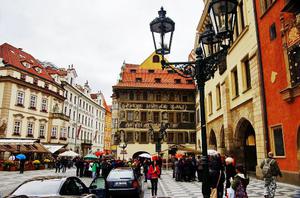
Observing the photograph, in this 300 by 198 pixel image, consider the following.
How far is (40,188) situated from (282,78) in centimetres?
1246

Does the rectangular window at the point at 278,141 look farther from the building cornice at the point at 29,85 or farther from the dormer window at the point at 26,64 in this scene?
the dormer window at the point at 26,64

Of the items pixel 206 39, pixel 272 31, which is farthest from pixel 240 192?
pixel 272 31

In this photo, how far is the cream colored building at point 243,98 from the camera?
16.8 m

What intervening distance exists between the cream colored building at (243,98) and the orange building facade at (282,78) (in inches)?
36.5

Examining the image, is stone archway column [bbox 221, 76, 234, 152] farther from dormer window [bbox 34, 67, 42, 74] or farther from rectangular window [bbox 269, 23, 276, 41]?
dormer window [bbox 34, 67, 42, 74]

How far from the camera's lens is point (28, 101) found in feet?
137

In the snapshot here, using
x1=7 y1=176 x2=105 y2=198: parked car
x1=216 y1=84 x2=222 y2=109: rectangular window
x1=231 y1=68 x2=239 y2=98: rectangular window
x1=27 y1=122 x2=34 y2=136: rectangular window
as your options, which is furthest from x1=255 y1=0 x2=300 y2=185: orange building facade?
x1=27 y1=122 x2=34 y2=136: rectangular window

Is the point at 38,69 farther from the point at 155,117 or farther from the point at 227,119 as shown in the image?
the point at 227,119

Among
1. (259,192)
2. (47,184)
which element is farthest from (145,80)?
(47,184)

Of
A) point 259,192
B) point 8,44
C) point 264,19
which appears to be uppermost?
point 8,44

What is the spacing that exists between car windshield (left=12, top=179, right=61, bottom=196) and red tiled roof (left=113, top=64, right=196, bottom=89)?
33953 millimetres

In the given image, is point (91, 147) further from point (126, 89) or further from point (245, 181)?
point (245, 181)

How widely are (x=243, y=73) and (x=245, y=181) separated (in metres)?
13.6

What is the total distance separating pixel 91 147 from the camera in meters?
65.9
